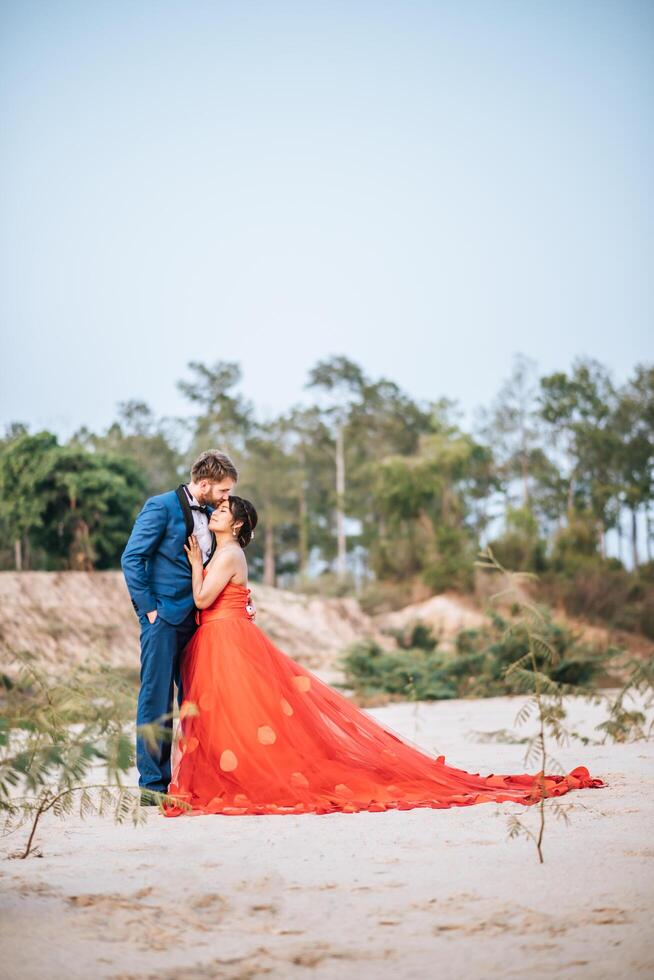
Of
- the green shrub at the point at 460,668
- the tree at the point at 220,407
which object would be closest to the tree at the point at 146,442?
the tree at the point at 220,407

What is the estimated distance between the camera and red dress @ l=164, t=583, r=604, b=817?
5.87m

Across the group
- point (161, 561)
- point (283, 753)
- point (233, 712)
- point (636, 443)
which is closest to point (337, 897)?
point (283, 753)

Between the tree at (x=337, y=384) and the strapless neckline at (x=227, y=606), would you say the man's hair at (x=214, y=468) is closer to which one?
the strapless neckline at (x=227, y=606)

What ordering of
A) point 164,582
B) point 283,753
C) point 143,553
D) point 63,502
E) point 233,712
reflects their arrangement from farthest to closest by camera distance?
1. point 63,502
2. point 164,582
3. point 143,553
4. point 233,712
5. point 283,753

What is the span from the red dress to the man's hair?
71 centimetres

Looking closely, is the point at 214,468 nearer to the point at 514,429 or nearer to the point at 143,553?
the point at 143,553

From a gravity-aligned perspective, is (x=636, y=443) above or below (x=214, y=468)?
above

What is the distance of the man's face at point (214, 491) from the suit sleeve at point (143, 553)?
1.03 feet

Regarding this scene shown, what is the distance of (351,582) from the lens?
1411 inches

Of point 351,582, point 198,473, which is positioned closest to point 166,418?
point 351,582

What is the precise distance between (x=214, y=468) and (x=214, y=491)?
0.16m


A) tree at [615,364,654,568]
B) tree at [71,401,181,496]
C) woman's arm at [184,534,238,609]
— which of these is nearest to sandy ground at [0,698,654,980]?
woman's arm at [184,534,238,609]

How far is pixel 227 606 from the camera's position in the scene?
6672 millimetres

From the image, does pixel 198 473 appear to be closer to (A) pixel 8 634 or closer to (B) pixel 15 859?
Result: (B) pixel 15 859
